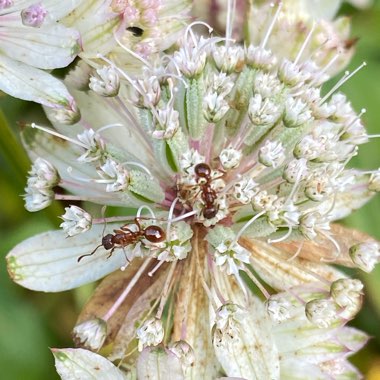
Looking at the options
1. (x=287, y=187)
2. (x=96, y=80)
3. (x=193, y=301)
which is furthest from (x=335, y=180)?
(x=96, y=80)

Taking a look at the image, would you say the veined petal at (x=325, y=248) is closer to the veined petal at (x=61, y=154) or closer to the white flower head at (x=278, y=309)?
the white flower head at (x=278, y=309)

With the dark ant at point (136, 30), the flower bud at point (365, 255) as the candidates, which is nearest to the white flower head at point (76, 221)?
the dark ant at point (136, 30)

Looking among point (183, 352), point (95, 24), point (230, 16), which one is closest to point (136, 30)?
point (95, 24)

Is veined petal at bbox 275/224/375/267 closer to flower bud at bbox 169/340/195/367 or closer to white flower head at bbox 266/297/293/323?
white flower head at bbox 266/297/293/323

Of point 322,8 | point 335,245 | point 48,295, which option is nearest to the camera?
point 335,245

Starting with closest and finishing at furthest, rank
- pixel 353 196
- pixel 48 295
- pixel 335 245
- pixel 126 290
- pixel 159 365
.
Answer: pixel 159 365, pixel 126 290, pixel 335 245, pixel 353 196, pixel 48 295

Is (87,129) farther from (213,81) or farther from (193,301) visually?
(193,301)

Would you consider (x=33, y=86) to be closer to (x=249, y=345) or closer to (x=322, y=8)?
(x=249, y=345)
